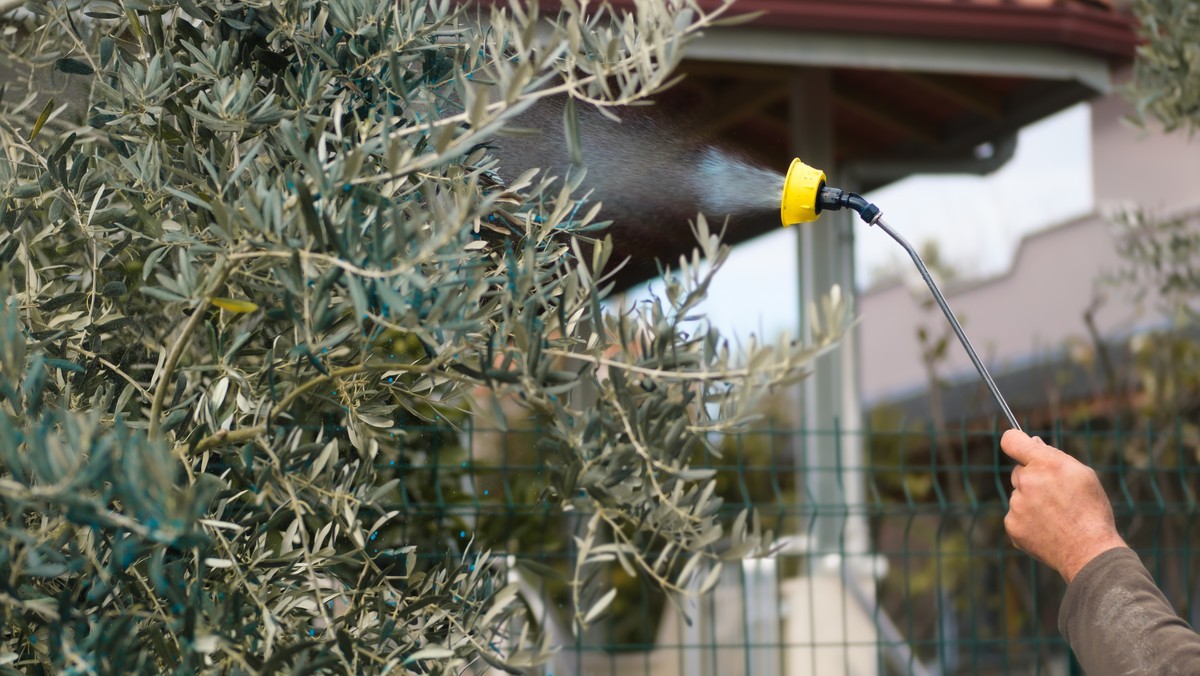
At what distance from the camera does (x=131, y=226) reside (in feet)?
6.06

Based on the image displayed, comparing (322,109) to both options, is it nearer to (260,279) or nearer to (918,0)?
(260,279)

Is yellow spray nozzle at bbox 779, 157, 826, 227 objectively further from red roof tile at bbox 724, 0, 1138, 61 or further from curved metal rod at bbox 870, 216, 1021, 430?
red roof tile at bbox 724, 0, 1138, 61

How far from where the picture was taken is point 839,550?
192 inches

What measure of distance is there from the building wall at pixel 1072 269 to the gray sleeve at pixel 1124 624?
7947mm

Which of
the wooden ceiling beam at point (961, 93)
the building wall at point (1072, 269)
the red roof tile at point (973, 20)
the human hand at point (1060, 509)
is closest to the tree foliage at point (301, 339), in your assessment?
the human hand at point (1060, 509)

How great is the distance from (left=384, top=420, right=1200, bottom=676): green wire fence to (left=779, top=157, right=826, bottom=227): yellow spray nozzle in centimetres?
44

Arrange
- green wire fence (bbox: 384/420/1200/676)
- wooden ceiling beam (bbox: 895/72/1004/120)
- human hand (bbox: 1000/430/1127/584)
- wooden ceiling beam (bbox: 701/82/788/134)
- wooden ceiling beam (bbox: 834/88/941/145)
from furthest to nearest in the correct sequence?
wooden ceiling beam (bbox: 834/88/941/145) → wooden ceiling beam (bbox: 701/82/788/134) → wooden ceiling beam (bbox: 895/72/1004/120) → green wire fence (bbox: 384/420/1200/676) → human hand (bbox: 1000/430/1127/584)

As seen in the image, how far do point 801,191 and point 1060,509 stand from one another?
69 centimetres

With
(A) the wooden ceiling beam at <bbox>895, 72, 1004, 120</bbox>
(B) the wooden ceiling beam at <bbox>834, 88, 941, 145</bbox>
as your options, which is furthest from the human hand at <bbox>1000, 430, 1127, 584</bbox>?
(B) the wooden ceiling beam at <bbox>834, 88, 941, 145</bbox>

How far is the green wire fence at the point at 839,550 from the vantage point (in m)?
3.48

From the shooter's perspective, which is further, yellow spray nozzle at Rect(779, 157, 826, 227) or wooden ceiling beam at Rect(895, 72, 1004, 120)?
wooden ceiling beam at Rect(895, 72, 1004, 120)

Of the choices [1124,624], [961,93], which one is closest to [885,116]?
[961,93]

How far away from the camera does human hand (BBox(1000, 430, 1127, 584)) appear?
1950 mm

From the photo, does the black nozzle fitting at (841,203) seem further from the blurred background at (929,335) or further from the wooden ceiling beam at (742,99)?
the wooden ceiling beam at (742,99)
